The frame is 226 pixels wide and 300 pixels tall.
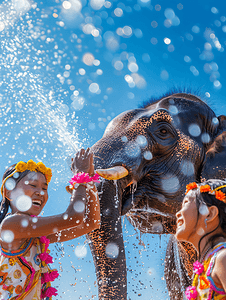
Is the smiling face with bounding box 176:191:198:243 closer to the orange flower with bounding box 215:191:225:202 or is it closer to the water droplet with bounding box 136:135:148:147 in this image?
the orange flower with bounding box 215:191:225:202

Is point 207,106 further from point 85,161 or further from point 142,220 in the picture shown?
point 85,161

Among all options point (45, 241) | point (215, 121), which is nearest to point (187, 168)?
point (215, 121)

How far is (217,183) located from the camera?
7.27ft

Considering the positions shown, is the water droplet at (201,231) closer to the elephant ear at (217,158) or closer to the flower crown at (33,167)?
the flower crown at (33,167)

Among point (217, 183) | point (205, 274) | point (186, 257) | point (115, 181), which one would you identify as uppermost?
point (115, 181)

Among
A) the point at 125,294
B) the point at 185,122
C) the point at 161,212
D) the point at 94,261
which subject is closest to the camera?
the point at 125,294

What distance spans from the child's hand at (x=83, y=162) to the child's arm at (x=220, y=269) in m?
0.98

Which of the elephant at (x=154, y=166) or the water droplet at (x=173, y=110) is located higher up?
the water droplet at (x=173, y=110)

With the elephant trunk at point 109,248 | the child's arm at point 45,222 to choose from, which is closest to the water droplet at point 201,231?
the child's arm at point 45,222

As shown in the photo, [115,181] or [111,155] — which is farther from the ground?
[111,155]

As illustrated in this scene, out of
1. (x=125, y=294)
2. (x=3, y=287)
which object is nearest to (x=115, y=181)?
(x=125, y=294)

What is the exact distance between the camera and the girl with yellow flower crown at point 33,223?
2.18m

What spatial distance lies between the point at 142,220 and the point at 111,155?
0.90 meters

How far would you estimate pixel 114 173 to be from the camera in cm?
309
